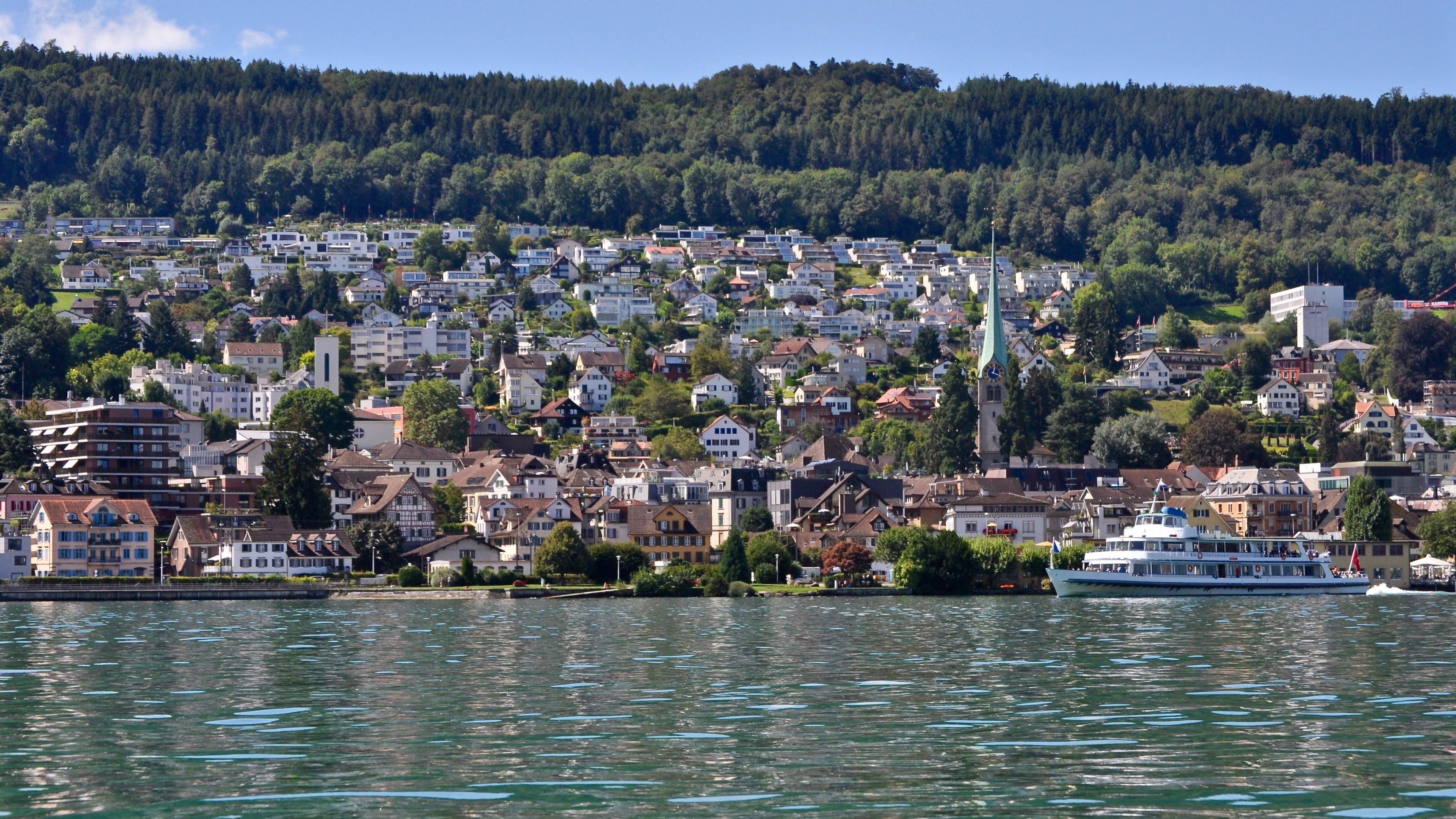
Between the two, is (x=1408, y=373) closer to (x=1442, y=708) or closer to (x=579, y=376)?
(x=579, y=376)

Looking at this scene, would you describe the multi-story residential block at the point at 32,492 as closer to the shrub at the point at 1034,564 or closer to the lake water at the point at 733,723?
the shrub at the point at 1034,564

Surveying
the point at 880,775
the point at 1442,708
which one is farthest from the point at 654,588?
the point at 880,775

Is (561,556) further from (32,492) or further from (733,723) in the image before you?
(733,723)

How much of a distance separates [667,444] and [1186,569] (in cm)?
6920

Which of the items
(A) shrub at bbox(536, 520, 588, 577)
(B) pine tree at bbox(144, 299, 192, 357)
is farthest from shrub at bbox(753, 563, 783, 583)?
(B) pine tree at bbox(144, 299, 192, 357)

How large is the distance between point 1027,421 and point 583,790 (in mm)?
125543

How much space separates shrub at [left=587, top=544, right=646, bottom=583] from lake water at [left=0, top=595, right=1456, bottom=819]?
132 ft

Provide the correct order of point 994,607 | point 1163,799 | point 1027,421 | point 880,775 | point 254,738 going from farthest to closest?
point 1027,421, point 994,607, point 254,738, point 880,775, point 1163,799

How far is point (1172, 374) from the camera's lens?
18350cm

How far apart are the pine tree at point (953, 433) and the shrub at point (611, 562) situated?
45.6 m

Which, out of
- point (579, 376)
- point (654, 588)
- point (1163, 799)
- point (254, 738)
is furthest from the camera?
point (579, 376)

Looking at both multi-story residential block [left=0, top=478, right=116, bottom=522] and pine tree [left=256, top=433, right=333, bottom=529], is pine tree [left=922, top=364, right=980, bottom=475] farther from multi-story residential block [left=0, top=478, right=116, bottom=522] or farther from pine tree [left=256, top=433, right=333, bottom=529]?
multi-story residential block [left=0, top=478, right=116, bottom=522]

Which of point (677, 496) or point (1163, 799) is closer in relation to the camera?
point (1163, 799)

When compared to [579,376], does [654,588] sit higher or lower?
lower
